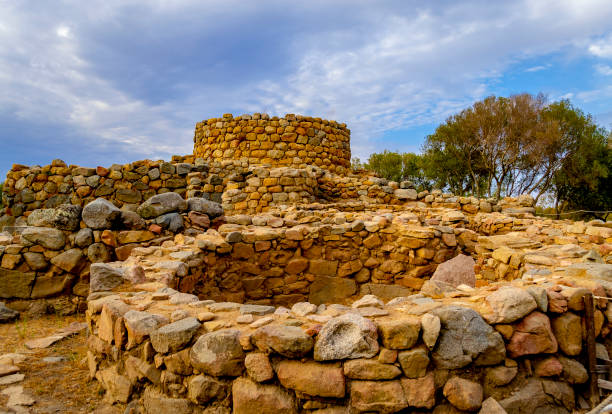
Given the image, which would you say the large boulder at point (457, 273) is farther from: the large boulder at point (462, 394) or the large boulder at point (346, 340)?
the large boulder at point (346, 340)

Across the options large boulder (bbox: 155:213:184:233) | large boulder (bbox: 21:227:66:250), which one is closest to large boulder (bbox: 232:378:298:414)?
large boulder (bbox: 155:213:184:233)

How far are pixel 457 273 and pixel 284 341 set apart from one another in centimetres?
352

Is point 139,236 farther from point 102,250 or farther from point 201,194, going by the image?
point 201,194

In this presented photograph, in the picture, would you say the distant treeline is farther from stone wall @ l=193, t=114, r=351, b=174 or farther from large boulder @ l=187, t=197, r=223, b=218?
large boulder @ l=187, t=197, r=223, b=218

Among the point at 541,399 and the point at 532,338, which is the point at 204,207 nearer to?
the point at 532,338

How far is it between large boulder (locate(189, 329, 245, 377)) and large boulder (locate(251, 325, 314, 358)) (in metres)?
0.14

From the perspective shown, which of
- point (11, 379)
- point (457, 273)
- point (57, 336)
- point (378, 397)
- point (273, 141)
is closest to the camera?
point (378, 397)

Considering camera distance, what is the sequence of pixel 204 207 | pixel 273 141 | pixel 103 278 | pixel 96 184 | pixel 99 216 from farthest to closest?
pixel 273 141, pixel 96 184, pixel 204 207, pixel 99 216, pixel 103 278

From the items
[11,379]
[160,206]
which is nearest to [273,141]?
[160,206]

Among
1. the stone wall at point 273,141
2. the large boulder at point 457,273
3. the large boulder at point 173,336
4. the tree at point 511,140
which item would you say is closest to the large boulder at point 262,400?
the large boulder at point 173,336

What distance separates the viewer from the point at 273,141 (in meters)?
12.6

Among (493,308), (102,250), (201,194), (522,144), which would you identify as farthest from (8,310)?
(522,144)

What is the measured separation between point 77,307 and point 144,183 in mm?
6329

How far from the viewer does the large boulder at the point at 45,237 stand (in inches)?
204
